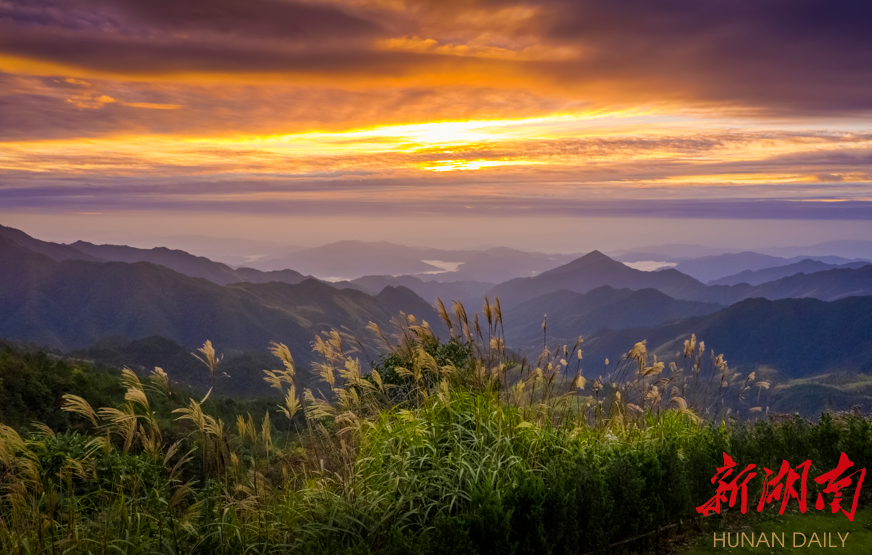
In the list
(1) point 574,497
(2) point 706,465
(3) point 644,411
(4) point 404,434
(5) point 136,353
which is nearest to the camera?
(1) point 574,497

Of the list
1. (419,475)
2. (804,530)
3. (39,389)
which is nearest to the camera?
(419,475)

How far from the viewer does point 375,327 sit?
19.5 ft

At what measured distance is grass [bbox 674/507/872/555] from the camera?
17.2ft

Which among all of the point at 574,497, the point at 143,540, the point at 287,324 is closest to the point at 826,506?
the point at 574,497

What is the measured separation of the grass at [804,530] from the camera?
17.2 ft

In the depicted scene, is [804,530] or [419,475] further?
[804,530]

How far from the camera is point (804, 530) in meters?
5.64

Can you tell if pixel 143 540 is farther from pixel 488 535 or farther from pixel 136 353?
pixel 136 353

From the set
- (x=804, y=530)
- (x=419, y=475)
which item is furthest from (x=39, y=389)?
(x=804, y=530)

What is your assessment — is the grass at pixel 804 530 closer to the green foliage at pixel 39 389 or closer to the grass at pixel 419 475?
the grass at pixel 419 475

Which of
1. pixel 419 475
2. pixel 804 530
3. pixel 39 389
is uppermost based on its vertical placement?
pixel 419 475

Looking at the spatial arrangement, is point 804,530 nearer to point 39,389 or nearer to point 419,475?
point 419,475

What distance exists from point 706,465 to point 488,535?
2.82 m

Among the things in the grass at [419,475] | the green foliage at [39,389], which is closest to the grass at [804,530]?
the grass at [419,475]
